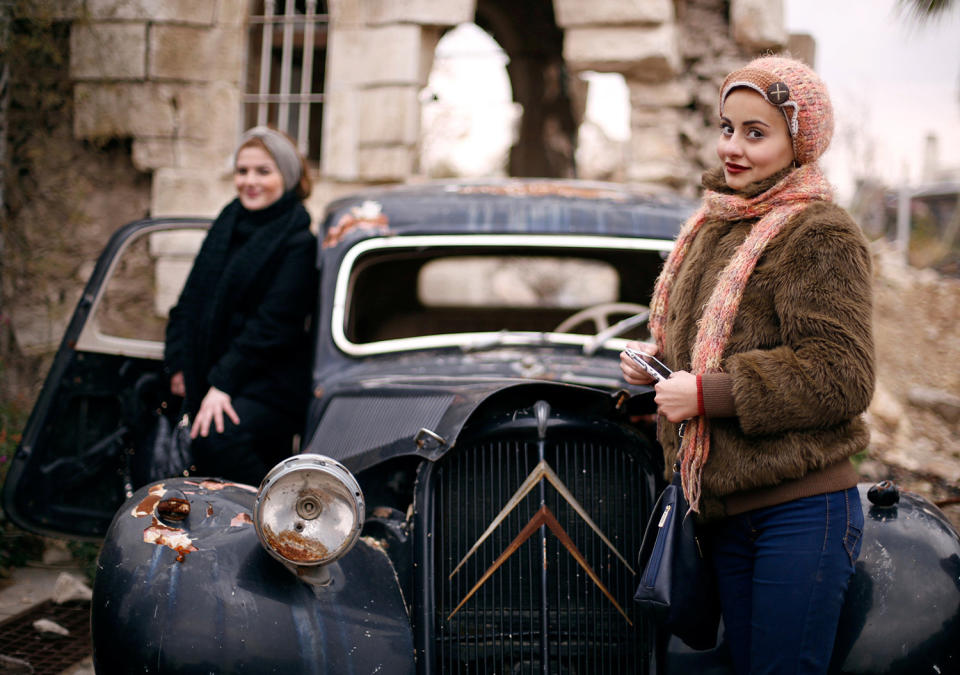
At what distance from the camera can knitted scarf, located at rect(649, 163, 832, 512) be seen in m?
1.76

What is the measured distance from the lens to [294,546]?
2082 mm

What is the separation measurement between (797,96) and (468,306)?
2952mm

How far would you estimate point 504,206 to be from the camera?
333 centimetres

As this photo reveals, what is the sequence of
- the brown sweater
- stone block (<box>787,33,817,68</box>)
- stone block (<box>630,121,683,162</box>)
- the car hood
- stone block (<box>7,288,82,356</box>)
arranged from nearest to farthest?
the brown sweater < the car hood < stone block (<box>7,288,82,356</box>) < stone block (<box>630,121,683,162</box>) < stone block (<box>787,33,817,68</box>)

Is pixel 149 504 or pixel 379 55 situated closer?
pixel 149 504

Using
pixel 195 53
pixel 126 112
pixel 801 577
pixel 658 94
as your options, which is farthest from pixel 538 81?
pixel 801 577

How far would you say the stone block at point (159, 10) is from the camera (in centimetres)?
642

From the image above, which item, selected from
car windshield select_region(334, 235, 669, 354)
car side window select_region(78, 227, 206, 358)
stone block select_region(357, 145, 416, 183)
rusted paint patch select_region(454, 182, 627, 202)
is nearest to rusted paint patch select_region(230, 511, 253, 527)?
car windshield select_region(334, 235, 669, 354)

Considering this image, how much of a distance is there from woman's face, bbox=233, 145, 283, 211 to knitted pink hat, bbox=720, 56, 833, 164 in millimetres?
1962

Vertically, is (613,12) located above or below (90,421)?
above

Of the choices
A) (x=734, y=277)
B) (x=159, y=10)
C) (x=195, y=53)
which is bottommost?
(x=734, y=277)

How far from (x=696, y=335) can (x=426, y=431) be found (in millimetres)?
755

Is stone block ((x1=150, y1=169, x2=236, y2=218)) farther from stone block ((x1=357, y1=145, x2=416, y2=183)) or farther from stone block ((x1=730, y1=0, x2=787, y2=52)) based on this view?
stone block ((x1=730, y1=0, x2=787, y2=52))

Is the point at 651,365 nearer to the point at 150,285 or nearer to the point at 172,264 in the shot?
the point at 172,264
